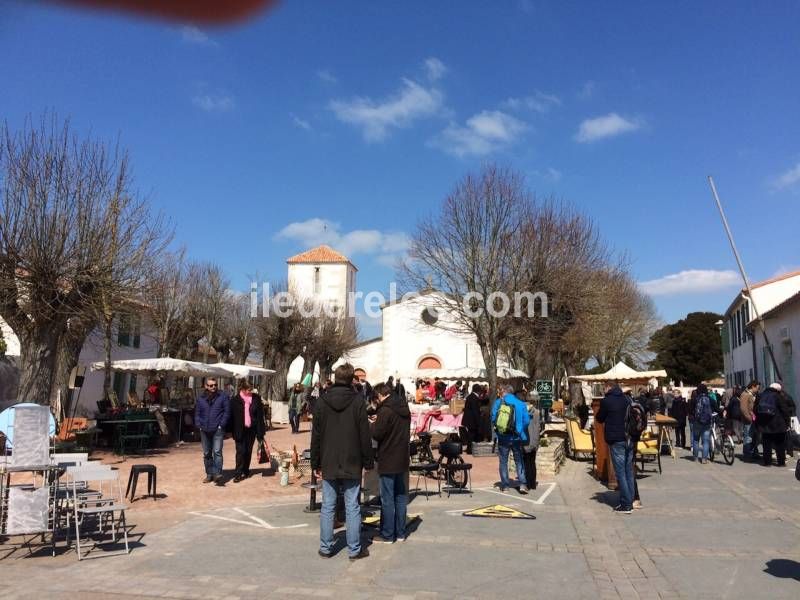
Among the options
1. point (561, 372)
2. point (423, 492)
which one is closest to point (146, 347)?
point (561, 372)

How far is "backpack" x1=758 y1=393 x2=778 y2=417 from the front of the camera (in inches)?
532

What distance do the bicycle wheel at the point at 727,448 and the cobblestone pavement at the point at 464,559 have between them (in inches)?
212

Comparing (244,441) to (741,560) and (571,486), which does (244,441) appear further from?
(741,560)

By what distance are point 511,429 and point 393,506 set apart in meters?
3.83

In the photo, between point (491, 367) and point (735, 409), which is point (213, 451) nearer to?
point (735, 409)

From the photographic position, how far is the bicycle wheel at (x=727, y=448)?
1448cm

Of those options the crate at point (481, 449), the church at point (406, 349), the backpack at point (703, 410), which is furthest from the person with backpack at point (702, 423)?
the church at point (406, 349)

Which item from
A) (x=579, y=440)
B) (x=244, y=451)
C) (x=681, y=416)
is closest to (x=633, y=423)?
(x=579, y=440)

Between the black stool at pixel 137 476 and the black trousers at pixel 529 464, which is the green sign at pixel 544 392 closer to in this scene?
the black trousers at pixel 529 464

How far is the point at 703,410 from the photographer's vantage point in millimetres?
14055

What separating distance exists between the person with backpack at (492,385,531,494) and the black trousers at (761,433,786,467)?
6.60 m

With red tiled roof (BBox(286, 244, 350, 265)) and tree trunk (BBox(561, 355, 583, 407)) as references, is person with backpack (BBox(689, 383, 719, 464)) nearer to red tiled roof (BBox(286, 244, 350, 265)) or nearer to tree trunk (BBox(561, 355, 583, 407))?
tree trunk (BBox(561, 355, 583, 407))

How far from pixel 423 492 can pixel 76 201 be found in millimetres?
10265

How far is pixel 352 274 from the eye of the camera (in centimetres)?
6712
